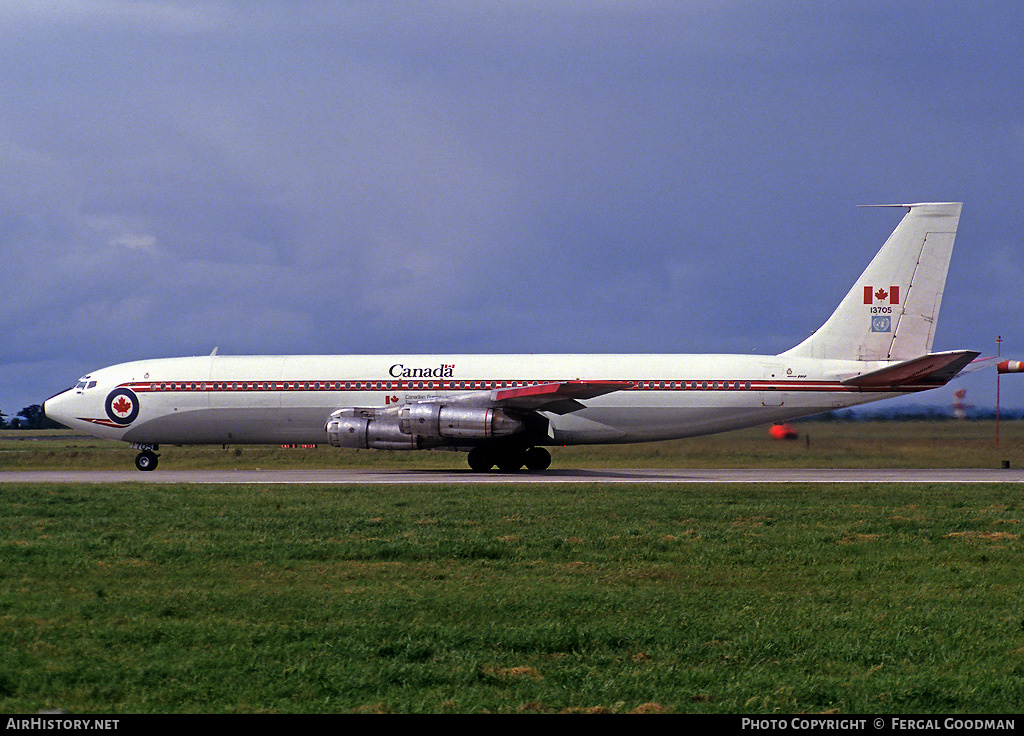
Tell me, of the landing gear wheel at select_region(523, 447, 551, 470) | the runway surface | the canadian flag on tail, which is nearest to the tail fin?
the canadian flag on tail

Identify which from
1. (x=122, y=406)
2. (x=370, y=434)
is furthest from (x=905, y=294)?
(x=122, y=406)

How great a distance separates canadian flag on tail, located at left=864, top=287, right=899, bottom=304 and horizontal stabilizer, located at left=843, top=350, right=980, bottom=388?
2.26m

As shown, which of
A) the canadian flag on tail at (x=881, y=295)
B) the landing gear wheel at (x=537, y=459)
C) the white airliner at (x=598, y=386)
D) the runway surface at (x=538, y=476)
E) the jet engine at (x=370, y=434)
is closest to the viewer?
the runway surface at (x=538, y=476)

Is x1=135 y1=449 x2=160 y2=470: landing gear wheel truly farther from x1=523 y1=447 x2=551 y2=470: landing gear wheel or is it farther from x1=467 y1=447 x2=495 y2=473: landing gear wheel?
x1=523 y1=447 x2=551 y2=470: landing gear wheel

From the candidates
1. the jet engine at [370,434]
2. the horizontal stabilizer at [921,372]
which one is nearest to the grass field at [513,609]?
the horizontal stabilizer at [921,372]

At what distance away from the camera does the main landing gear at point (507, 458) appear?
32344mm

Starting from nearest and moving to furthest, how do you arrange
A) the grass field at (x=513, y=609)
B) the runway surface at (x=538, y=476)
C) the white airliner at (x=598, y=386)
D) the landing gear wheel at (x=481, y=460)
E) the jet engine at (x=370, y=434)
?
Result: the grass field at (x=513, y=609) → the runway surface at (x=538, y=476) → the white airliner at (x=598, y=386) → the jet engine at (x=370, y=434) → the landing gear wheel at (x=481, y=460)

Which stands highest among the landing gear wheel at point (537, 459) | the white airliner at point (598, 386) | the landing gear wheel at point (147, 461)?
the white airliner at point (598, 386)

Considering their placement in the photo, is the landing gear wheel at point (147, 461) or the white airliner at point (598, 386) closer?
the white airliner at point (598, 386)

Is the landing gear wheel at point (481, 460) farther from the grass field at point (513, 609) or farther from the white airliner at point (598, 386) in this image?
the grass field at point (513, 609)

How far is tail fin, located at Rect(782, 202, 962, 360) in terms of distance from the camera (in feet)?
103

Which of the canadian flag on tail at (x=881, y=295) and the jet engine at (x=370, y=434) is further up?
the canadian flag on tail at (x=881, y=295)

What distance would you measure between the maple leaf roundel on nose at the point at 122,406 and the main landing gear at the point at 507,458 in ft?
38.2

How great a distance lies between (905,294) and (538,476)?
12.7 m
